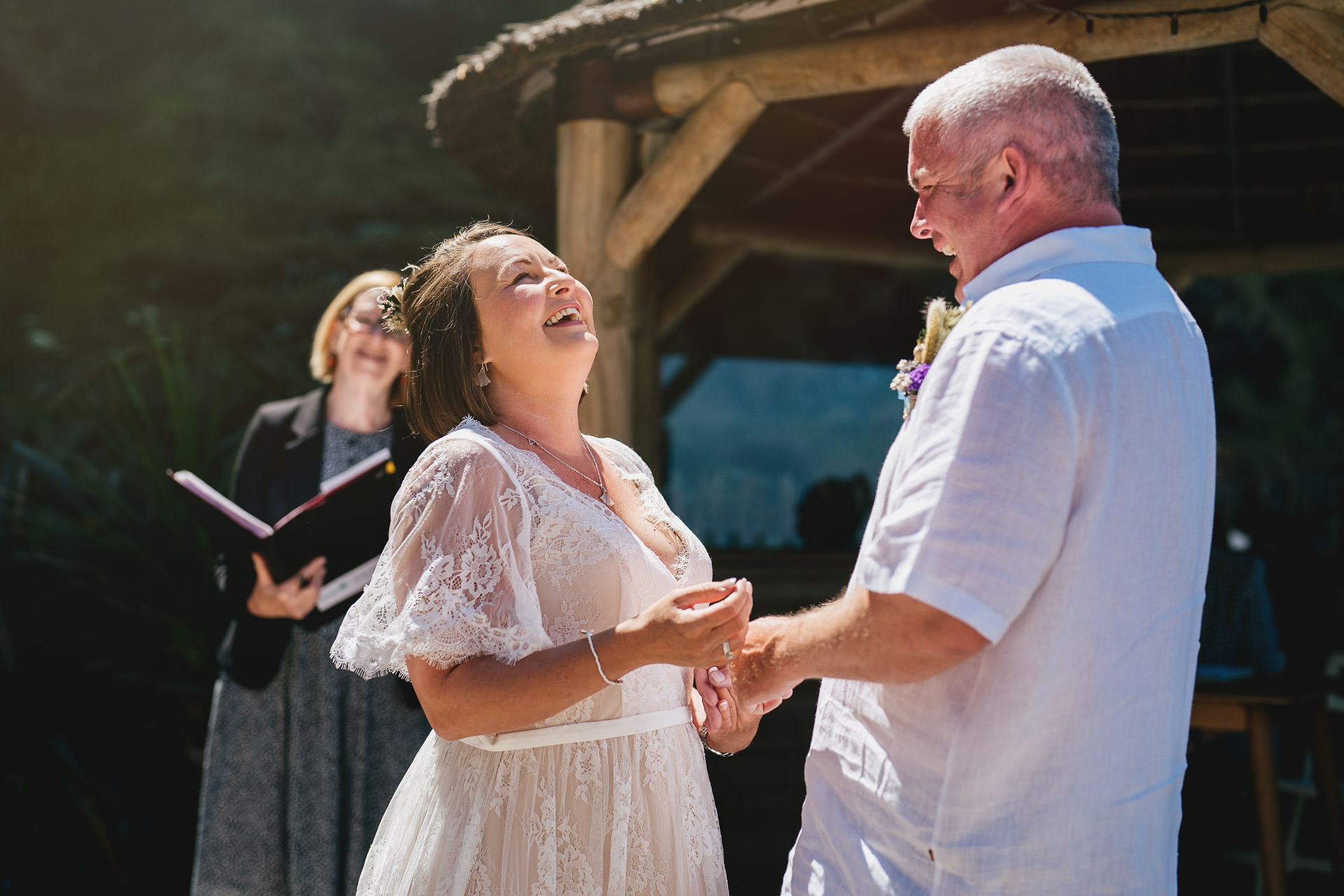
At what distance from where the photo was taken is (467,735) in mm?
1546

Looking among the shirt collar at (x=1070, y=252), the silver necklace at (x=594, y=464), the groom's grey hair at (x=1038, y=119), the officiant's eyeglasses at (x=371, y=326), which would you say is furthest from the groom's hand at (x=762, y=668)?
the officiant's eyeglasses at (x=371, y=326)

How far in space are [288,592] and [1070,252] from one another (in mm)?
2316

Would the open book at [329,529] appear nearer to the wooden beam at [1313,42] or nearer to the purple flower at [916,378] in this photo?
the purple flower at [916,378]

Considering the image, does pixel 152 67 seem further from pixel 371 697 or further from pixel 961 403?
pixel 961 403

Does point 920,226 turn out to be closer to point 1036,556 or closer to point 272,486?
point 1036,556

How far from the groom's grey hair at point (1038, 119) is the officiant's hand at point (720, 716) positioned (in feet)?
3.25

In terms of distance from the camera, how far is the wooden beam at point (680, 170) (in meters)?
3.33

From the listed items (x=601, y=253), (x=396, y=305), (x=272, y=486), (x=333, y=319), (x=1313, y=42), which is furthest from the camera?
(x=601, y=253)

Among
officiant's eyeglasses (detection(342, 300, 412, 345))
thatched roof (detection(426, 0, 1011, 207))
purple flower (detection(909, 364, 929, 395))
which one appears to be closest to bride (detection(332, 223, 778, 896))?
purple flower (detection(909, 364, 929, 395))

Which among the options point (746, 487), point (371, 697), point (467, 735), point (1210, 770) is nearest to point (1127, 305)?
point (467, 735)

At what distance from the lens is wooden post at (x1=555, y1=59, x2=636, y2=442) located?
11.6 ft

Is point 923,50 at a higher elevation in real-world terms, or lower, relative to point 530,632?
higher

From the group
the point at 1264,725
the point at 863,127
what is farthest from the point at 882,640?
the point at 863,127

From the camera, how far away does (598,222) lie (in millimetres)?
3631
